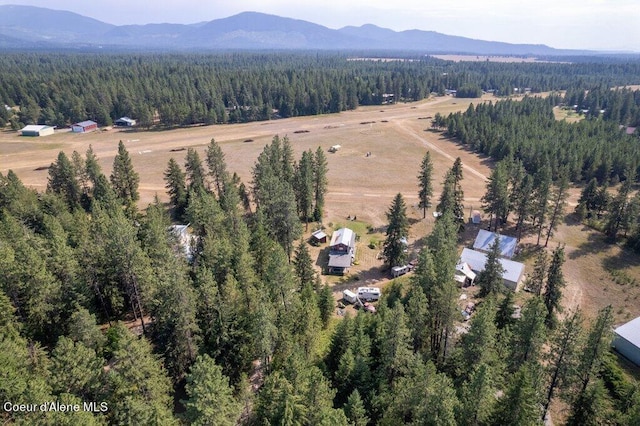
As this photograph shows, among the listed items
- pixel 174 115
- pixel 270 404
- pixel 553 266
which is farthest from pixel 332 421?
pixel 174 115

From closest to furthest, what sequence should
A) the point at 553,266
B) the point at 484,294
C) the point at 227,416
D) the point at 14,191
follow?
the point at 227,416
the point at 553,266
the point at 484,294
the point at 14,191

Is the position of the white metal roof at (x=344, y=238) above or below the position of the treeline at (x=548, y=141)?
below

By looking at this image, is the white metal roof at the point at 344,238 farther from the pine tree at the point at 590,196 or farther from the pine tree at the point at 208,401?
the pine tree at the point at 590,196

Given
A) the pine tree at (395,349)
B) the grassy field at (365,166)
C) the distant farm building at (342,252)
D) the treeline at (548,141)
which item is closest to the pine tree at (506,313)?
the pine tree at (395,349)

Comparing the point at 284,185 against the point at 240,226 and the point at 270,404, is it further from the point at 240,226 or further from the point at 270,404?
the point at 270,404

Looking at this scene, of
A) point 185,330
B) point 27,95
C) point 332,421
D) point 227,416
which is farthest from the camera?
point 27,95

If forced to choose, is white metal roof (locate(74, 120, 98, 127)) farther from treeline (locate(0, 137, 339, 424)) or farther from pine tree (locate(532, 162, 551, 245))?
pine tree (locate(532, 162, 551, 245))
